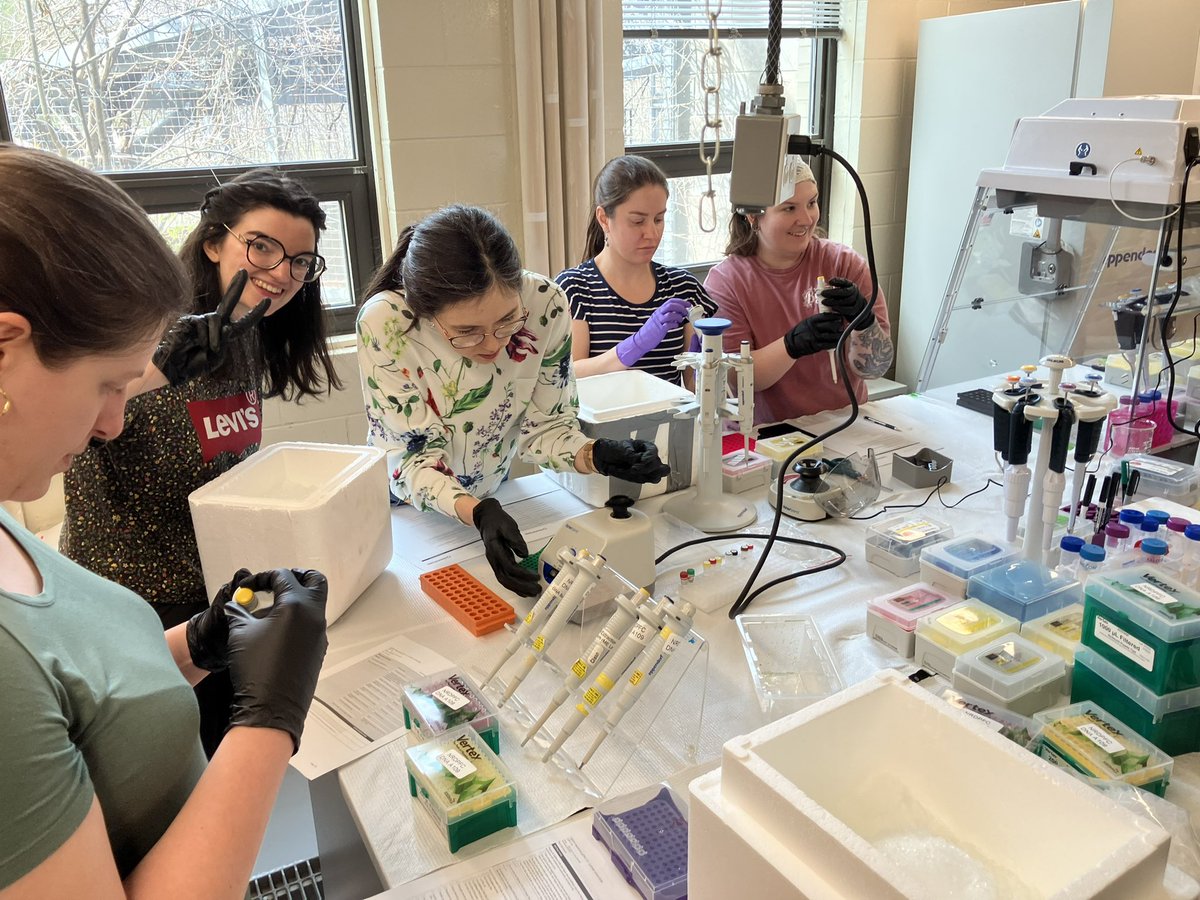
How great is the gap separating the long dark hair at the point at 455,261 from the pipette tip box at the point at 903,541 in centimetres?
71

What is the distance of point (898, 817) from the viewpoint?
755 millimetres

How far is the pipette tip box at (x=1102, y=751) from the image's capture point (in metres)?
0.90

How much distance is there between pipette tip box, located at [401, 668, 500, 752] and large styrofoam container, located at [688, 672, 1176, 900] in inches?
12.7

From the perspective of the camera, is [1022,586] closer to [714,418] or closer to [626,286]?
[714,418]

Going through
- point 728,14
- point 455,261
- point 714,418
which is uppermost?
point 728,14

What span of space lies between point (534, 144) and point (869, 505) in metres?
1.52

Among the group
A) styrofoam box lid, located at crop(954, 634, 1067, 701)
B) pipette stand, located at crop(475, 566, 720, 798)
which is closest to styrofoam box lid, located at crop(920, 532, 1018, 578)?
styrofoam box lid, located at crop(954, 634, 1067, 701)

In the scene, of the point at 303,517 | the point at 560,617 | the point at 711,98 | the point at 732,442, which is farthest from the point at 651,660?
the point at 711,98

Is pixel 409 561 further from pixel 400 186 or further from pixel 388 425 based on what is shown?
pixel 400 186

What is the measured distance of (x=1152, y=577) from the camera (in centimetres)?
101

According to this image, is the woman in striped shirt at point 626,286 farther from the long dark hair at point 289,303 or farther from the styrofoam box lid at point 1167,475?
the styrofoam box lid at point 1167,475

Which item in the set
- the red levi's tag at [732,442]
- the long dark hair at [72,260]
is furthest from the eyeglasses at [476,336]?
the long dark hair at [72,260]

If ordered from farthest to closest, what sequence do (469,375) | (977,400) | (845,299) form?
(977,400), (845,299), (469,375)

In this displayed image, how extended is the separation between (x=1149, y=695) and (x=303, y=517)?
3.34 ft
